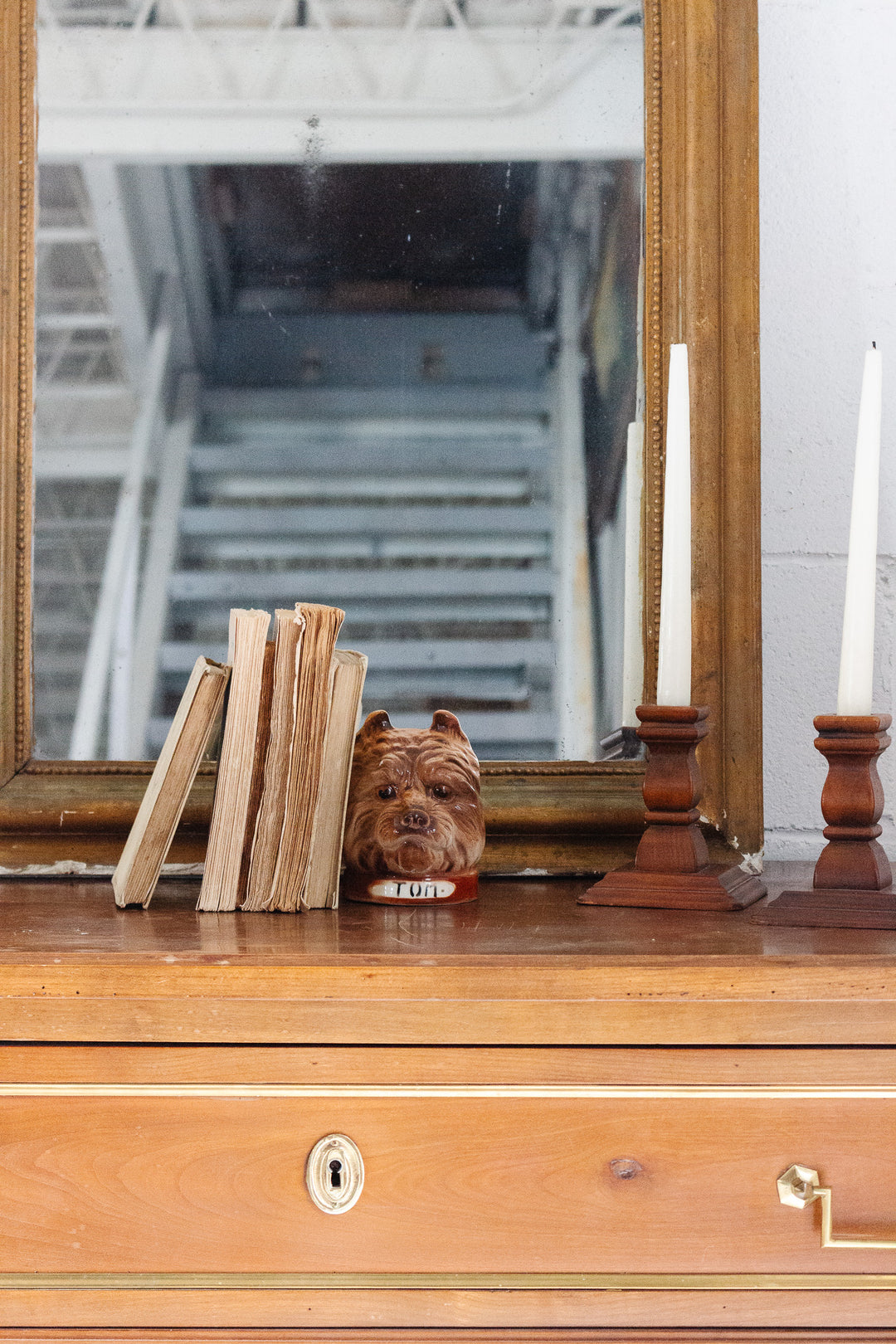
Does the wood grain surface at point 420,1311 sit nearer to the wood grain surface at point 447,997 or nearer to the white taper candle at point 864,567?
the wood grain surface at point 447,997

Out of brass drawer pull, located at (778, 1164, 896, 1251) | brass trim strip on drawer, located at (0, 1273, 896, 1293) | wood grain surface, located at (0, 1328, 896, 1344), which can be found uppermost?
brass drawer pull, located at (778, 1164, 896, 1251)

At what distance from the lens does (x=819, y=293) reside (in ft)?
3.73

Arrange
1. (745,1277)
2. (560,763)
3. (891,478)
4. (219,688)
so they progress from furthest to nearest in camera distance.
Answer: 1. (891,478)
2. (560,763)
3. (219,688)
4. (745,1277)

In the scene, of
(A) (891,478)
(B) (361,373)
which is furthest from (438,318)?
(A) (891,478)

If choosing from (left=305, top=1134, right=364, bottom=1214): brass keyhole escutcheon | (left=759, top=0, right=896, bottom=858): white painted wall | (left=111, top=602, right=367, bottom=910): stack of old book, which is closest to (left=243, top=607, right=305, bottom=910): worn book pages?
(left=111, top=602, right=367, bottom=910): stack of old book

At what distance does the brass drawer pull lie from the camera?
0.64 meters

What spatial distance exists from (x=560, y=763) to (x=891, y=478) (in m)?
0.48

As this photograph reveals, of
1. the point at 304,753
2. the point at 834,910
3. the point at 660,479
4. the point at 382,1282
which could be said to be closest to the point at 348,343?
the point at 660,479

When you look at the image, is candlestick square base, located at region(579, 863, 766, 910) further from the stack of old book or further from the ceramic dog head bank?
the stack of old book

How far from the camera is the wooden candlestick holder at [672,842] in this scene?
0.84 m

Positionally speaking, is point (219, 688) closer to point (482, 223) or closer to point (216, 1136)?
point (216, 1136)

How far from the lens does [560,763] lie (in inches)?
40.3

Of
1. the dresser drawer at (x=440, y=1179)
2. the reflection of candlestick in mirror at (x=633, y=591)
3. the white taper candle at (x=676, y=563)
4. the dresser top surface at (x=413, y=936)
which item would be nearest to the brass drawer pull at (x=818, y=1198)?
the dresser drawer at (x=440, y=1179)

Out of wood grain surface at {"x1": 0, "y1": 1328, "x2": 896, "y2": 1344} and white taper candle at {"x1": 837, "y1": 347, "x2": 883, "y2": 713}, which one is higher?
white taper candle at {"x1": 837, "y1": 347, "x2": 883, "y2": 713}
